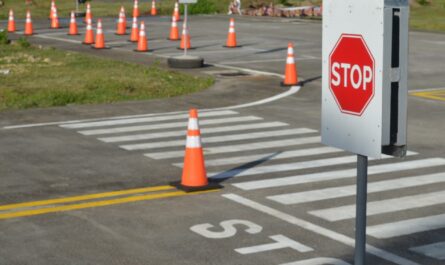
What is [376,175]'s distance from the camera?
12.8 meters

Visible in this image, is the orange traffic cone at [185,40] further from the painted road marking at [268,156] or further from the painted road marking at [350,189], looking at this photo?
the painted road marking at [350,189]

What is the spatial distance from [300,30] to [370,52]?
33.1 meters

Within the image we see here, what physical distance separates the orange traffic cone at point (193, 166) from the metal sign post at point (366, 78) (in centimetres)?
636

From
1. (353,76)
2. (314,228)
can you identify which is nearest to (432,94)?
(314,228)

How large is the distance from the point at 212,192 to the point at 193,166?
0.39 metres

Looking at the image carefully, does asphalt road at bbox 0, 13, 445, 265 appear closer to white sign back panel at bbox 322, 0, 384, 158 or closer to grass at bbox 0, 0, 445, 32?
white sign back panel at bbox 322, 0, 384, 158

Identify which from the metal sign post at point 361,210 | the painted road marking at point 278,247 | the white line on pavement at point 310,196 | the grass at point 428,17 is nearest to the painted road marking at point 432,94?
the white line on pavement at point 310,196

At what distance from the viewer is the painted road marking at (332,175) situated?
12.3 meters

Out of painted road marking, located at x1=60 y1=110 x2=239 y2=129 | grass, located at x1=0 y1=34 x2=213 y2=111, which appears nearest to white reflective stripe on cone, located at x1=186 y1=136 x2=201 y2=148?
painted road marking, located at x1=60 y1=110 x2=239 y2=129

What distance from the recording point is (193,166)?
12.1 metres

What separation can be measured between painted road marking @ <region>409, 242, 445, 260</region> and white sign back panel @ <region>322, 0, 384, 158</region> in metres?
3.71

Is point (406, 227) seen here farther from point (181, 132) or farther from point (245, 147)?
point (181, 132)

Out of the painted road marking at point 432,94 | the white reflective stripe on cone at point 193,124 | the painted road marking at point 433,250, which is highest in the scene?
the white reflective stripe on cone at point 193,124

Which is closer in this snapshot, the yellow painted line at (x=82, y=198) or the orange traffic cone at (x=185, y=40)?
the yellow painted line at (x=82, y=198)
